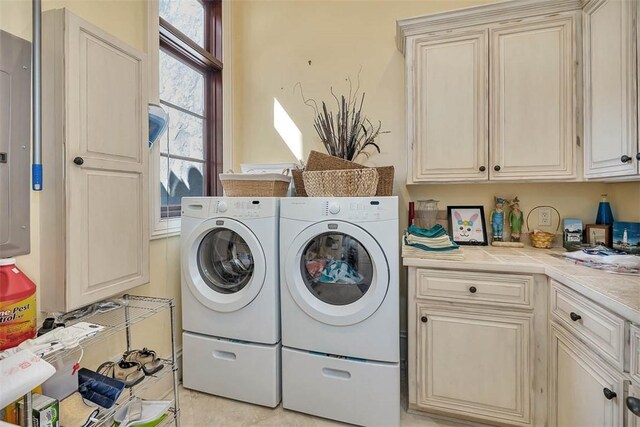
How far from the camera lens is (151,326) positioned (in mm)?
1814

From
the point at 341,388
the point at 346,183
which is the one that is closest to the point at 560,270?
the point at 346,183

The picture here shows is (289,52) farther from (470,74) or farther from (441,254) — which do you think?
(441,254)

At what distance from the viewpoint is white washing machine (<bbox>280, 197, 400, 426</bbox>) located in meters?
1.57

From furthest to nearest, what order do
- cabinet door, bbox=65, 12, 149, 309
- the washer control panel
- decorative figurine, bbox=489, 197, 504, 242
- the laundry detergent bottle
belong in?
decorative figurine, bbox=489, 197, 504, 242 → the washer control panel → cabinet door, bbox=65, 12, 149, 309 → the laundry detergent bottle

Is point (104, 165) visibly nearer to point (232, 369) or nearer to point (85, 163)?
point (85, 163)

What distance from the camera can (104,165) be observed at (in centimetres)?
132

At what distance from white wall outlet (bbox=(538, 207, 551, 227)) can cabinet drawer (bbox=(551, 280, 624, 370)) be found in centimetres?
81

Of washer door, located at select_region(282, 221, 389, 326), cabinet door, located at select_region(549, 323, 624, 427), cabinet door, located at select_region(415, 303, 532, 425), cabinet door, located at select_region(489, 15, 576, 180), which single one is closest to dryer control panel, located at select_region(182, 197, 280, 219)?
washer door, located at select_region(282, 221, 389, 326)

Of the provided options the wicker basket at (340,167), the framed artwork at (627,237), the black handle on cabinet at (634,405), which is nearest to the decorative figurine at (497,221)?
the framed artwork at (627,237)

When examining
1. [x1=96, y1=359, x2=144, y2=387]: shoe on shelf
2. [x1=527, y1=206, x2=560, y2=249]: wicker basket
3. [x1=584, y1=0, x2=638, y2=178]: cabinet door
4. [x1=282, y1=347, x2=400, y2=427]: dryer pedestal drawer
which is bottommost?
[x1=282, y1=347, x2=400, y2=427]: dryer pedestal drawer

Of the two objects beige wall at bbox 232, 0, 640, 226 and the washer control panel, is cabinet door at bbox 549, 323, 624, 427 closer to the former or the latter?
the washer control panel

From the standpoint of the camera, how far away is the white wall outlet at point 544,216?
2.05 metres

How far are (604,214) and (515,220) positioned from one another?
0.45 meters

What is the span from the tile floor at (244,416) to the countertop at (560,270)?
0.83 m
